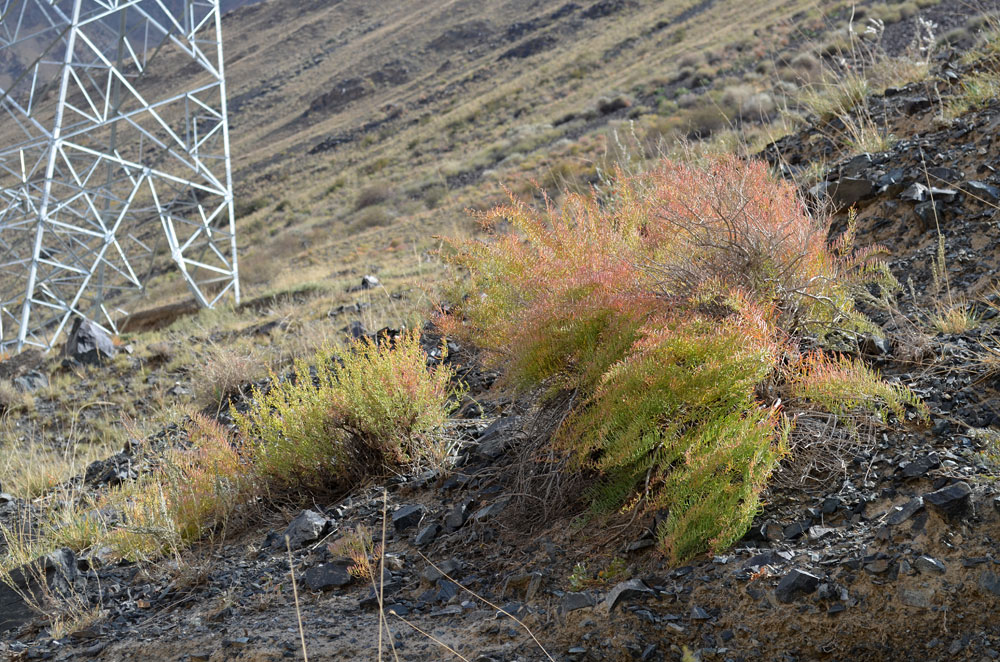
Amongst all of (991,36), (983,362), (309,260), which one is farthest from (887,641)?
(309,260)

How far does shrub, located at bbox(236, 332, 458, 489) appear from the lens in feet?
13.0

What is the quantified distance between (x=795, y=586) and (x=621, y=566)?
0.61m

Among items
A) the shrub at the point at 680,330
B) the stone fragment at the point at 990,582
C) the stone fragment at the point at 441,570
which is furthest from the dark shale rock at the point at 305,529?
the stone fragment at the point at 990,582

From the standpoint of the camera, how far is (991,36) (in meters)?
6.65

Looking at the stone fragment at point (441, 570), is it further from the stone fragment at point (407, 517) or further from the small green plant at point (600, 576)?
the small green plant at point (600, 576)

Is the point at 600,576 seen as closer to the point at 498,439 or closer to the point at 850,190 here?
the point at 498,439

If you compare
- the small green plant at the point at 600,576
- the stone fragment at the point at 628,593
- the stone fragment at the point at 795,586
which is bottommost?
the small green plant at the point at 600,576

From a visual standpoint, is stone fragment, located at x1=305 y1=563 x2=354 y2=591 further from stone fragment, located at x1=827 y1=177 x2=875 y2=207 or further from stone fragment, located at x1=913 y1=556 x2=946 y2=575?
stone fragment, located at x1=827 y1=177 x2=875 y2=207

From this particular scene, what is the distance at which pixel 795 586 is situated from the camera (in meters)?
2.35

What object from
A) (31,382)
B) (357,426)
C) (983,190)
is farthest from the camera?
(31,382)

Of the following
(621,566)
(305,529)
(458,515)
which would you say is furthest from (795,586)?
(305,529)

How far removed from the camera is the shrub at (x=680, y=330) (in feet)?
8.82

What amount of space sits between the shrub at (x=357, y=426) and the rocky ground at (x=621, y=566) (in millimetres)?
157

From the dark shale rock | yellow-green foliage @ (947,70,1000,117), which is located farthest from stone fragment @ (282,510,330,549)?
yellow-green foliage @ (947,70,1000,117)
